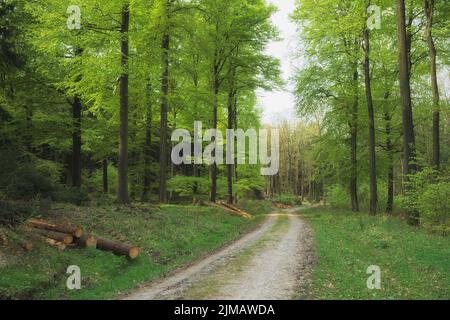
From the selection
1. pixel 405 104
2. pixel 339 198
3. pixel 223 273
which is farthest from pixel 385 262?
pixel 339 198

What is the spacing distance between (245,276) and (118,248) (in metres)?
3.94

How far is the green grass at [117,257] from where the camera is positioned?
349 inches

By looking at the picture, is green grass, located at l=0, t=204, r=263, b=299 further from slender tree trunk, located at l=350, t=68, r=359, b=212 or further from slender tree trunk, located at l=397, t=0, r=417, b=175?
slender tree trunk, located at l=350, t=68, r=359, b=212

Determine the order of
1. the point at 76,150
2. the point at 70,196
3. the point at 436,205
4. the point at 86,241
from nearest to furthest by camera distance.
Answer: the point at 86,241 < the point at 436,205 < the point at 70,196 < the point at 76,150

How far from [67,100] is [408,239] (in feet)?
65.0

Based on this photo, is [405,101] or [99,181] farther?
[99,181]

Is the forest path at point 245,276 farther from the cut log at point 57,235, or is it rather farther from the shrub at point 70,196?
the shrub at point 70,196

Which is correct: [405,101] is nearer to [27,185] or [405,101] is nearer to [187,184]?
[27,185]

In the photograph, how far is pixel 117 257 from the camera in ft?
38.1

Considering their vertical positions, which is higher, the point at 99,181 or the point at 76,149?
the point at 76,149

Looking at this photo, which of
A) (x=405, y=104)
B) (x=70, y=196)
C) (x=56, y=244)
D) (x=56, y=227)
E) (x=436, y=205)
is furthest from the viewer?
(x=70, y=196)

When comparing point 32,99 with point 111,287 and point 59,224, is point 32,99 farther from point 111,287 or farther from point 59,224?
point 111,287

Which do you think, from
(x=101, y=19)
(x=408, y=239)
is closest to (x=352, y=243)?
(x=408, y=239)
